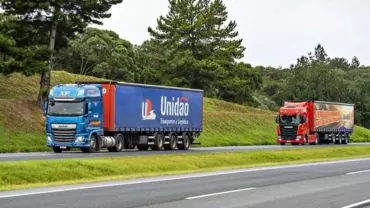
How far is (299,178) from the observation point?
22922 millimetres

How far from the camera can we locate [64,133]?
35.7m

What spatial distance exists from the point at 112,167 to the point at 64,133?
12.9 meters

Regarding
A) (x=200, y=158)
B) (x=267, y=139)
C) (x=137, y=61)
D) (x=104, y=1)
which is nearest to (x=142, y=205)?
(x=200, y=158)

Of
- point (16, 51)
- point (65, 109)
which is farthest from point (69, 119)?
point (16, 51)

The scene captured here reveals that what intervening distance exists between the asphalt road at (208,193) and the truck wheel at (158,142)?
18.5 m

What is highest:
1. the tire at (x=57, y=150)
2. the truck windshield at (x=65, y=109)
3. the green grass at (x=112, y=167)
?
the truck windshield at (x=65, y=109)

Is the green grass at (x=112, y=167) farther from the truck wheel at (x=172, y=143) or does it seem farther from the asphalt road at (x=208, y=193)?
the truck wheel at (x=172, y=143)

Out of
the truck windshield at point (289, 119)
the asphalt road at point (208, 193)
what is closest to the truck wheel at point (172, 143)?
the truck windshield at point (289, 119)

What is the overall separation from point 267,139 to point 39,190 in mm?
53646

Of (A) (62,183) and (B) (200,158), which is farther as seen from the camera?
(B) (200,158)

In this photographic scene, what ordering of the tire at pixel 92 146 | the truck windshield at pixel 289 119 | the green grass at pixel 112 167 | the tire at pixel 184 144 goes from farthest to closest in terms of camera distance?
the truck windshield at pixel 289 119, the tire at pixel 184 144, the tire at pixel 92 146, the green grass at pixel 112 167

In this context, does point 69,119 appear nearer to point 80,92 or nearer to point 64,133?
point 64,133

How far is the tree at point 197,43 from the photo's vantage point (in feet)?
256

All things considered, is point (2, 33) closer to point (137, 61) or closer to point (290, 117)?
point (290, 117)
